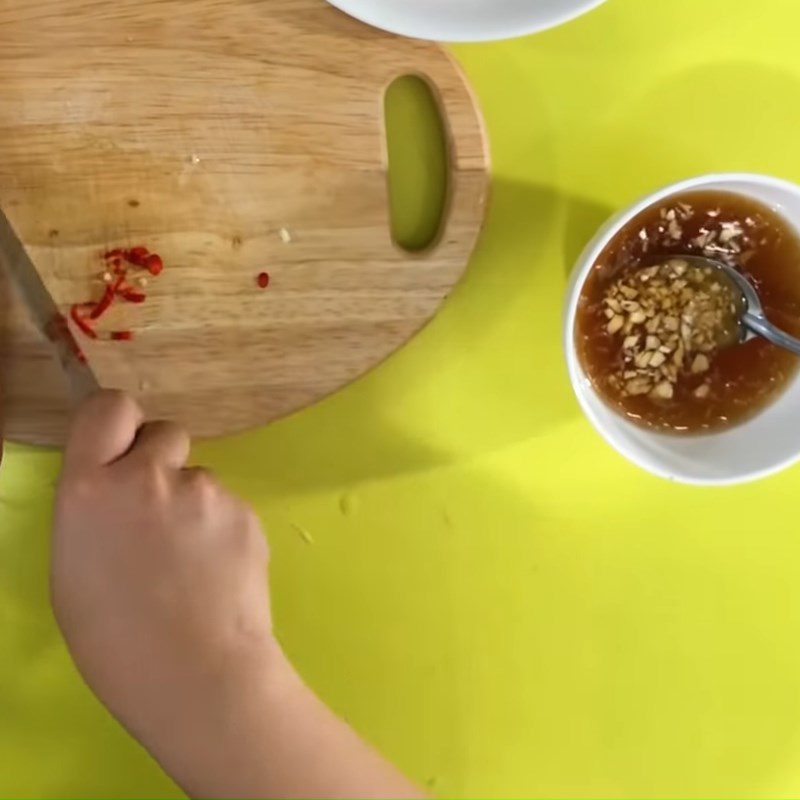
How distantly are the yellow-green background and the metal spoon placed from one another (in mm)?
82

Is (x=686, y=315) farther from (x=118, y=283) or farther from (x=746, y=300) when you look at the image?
(x=118, y=283)

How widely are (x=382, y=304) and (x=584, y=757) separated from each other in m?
0.39

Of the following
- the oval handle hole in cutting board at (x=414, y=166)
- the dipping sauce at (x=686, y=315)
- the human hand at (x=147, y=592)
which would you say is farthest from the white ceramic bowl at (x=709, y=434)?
the human hand at (x=147, y=592)

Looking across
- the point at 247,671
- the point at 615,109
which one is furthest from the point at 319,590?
the point at 615,109

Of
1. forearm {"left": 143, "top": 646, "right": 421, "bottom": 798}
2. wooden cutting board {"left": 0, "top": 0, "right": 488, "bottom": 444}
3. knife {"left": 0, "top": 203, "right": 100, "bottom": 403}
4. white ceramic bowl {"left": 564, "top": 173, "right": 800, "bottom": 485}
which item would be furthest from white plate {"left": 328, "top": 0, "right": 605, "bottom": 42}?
forearm {"left": 143, "top": 646, "right": 421, "bottom": 798}

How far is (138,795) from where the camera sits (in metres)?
0.79

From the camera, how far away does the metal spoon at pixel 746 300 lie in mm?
737

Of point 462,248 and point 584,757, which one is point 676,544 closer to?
point 584,757

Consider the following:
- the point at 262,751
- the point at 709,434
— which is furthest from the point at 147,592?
the point at 709,434

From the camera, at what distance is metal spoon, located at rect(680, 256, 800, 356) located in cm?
74

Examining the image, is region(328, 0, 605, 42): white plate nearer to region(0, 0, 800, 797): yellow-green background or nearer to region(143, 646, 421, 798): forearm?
region(0, 0, 800, 797): yellow-green background

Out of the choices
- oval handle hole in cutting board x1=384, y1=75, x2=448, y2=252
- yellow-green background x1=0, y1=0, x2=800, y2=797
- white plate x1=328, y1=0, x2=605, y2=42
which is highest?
white plate x1=328, y1=0, x2=605, y2=42

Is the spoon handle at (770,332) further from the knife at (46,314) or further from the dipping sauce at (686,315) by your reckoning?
the knife at (46,314)

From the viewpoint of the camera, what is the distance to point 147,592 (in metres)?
0.66
